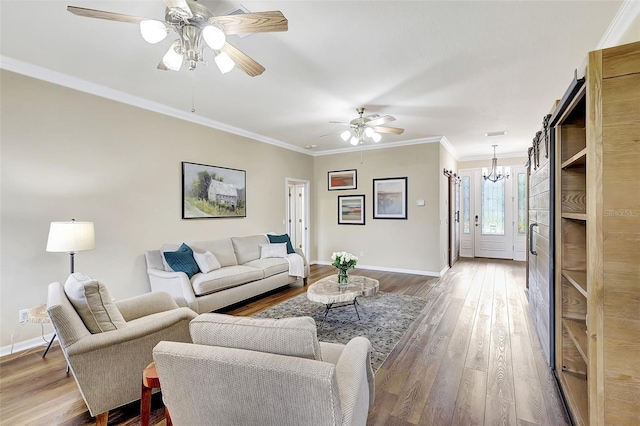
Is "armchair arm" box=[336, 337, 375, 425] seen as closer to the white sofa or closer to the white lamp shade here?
the white sofa

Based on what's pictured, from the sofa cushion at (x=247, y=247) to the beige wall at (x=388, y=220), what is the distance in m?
2.26

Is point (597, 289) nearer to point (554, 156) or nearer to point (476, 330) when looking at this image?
point (554, 156)

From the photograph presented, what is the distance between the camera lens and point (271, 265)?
4.43m

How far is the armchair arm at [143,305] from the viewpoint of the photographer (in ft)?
7.84

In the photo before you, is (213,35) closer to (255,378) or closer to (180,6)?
(180,6)

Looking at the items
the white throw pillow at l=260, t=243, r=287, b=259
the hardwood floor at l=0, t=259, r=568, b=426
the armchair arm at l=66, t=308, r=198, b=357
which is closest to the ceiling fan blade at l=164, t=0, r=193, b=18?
the armchair arm at l=66, t=308, r=198, b=357

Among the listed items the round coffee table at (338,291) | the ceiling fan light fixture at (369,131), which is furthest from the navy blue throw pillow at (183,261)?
the ceiling fan light fixture at (369,131)

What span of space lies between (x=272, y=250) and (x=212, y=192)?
1335 mm

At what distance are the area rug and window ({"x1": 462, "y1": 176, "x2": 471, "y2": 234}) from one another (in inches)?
179

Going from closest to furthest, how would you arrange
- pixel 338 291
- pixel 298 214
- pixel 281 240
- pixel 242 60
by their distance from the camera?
pixel 242 60 → pixel 338 291 → pixel 281 240 → pixel 298 214

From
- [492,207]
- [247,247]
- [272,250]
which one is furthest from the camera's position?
[492,207]

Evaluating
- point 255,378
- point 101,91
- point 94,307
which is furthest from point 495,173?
point 94,307

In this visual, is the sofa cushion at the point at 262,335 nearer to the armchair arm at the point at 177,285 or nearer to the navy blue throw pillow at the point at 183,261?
the armchair arm at the point at 177,285

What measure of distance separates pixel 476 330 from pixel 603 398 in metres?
1.89
